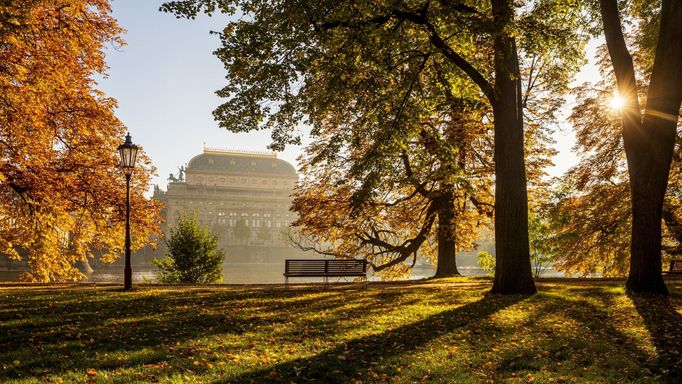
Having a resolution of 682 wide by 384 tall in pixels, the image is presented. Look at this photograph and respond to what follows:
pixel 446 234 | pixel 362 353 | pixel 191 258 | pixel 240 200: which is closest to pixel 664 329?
pixel 362 353

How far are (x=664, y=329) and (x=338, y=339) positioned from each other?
531 centimetres

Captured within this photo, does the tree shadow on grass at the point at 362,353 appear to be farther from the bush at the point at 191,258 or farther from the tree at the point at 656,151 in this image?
the bush at the point at 191,258

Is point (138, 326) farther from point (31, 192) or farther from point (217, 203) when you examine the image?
point (217, 203)

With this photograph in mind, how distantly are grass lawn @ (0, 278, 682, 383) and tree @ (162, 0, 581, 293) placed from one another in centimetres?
280

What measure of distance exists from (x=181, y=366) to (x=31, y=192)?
41.3ft

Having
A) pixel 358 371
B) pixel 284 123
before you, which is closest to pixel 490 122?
pixel 284 123

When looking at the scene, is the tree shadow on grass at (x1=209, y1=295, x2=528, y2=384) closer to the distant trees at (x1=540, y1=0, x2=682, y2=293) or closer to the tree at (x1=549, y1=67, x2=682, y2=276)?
the distant trees at (x1=540, y1=0, x2=682, y2=293)

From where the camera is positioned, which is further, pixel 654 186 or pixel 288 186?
pixel 288 186

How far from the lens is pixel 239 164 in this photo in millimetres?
108812

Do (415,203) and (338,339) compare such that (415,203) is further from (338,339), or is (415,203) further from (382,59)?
(338,339)

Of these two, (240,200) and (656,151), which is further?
(240,200)

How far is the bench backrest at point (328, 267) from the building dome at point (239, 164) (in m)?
95.8

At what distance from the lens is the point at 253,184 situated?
10994cm

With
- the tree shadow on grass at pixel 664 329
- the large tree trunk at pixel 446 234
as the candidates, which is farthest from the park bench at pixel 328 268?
the tree shadow on grass at pixel 664 329
